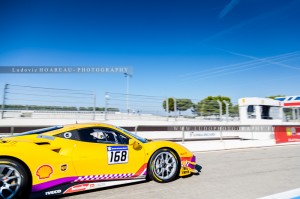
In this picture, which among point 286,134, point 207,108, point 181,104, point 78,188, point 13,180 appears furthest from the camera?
point 207,108

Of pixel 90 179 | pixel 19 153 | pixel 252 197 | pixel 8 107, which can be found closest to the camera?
pixel 19 153

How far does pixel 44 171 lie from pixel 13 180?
0.41m

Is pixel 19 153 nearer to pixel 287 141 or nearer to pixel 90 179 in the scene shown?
pixel 90 179

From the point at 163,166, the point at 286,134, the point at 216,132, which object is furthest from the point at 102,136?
the point at 286,134

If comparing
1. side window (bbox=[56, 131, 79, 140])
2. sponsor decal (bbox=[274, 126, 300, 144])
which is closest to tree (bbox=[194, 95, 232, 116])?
sponsor decal (bbox=[274, 126, 300, 144])

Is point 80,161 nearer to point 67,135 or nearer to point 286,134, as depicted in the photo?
point 67,135

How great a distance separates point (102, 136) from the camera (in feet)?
13.9

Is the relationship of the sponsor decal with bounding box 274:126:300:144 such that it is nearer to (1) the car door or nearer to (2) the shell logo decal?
(1) the car door

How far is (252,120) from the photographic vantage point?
1678 centimetres

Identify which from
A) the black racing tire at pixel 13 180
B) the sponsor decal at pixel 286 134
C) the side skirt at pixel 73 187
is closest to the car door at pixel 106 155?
the side skirt at pixel 73 187

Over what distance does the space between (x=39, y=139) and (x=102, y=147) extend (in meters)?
1.06

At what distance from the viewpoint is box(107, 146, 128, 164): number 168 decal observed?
4.00 metres

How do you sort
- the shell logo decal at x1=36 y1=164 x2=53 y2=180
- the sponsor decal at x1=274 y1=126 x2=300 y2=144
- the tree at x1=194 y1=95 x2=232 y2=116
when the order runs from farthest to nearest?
the tree at x1=194 y1=95 x2=232 y2=116
the sponsor decal at x1=274 y1=126 x2=300 y2=144
the shell logo decal at x1=36 y1=164 x2=53 y2=180

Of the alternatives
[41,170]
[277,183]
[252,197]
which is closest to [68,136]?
[41,170]
